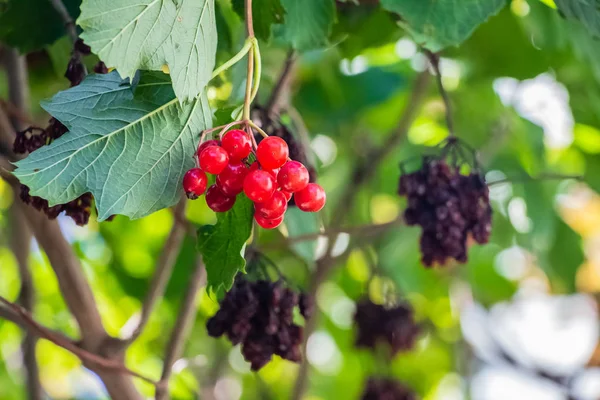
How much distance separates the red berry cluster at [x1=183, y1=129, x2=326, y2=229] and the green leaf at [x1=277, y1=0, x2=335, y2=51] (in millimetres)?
346

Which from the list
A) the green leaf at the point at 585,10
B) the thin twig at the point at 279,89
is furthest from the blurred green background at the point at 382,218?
the green leaf at the point at 585,10

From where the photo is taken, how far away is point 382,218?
235 cm

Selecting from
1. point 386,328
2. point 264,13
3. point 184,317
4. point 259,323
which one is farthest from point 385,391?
point 264,13

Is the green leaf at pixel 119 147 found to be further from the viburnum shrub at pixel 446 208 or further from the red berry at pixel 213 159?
the viburnum shrub at pixel 446 208

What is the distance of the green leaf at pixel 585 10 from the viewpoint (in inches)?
35.3

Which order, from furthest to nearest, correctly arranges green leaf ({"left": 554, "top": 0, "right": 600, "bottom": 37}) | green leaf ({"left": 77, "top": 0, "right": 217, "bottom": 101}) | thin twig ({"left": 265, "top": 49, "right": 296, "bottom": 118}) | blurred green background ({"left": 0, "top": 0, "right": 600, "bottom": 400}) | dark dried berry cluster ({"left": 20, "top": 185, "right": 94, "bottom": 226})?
blurred green background ({"left": 0, "top": 0, "right": 600, "bottom": 400}), thin twig ({"left": 265, "top": 49, "right": 296, "bottom": 118}), green leaf ({"left": 554, "top": 0, "right": 600, "bottom": 37}), dark dried berry cluster ({"left": 20, "top": 185, "right": 94, "bottom": 226}), green leaf ({"left": 77, "top": 0, "right": 217, "bottom": 101})

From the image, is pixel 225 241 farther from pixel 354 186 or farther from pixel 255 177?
pixel 354 186

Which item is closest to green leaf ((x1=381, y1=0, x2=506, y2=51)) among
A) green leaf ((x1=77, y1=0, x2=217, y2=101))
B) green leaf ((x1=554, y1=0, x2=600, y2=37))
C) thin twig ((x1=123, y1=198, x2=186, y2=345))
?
green leaf ((x1=554, y1=0, x2=600, y2=37))

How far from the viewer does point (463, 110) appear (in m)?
1.91

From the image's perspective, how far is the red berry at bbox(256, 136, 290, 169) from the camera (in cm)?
65

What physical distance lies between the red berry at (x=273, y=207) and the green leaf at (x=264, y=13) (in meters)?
0.30

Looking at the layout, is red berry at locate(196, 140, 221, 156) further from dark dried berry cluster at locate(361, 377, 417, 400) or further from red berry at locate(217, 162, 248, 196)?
dark dried berry cluster at locate(361, 377, 417, 400)

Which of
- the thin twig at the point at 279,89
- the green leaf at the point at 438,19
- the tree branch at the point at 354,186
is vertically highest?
the green leaf at the point at 438,19

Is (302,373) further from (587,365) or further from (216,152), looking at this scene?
(587,365)
